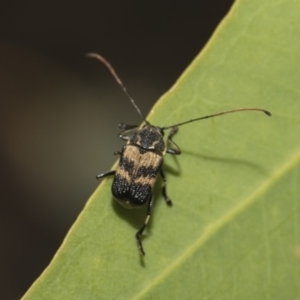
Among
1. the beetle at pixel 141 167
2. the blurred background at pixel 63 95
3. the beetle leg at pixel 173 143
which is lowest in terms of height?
the blurred background at pixel 63 95

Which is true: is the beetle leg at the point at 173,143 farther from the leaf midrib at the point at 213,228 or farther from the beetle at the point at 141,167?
the leaf midrib at the point at 213,228

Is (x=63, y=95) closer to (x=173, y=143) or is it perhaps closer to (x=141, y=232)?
(x=173, y=143)

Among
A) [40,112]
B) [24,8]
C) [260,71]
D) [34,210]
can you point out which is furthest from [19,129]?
[260,71]

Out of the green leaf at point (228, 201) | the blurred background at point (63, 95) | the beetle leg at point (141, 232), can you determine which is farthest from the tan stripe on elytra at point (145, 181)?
the blurred background at point (63, 95)

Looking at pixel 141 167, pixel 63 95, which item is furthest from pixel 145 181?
pixel 63 95

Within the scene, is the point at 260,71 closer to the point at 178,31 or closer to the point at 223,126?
the point at 223,126

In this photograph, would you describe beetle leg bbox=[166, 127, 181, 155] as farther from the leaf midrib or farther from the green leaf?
the leaf midrib
